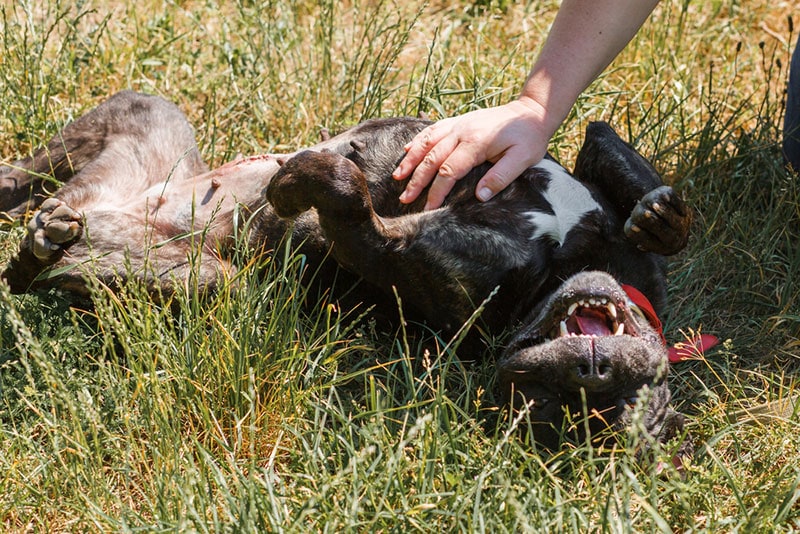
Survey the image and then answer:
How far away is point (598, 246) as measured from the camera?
3980 millimetres

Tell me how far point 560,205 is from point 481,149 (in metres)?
0.45

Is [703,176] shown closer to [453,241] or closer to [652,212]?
[652,212]

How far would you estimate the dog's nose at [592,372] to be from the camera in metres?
3.15

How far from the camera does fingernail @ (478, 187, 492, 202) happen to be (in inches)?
150

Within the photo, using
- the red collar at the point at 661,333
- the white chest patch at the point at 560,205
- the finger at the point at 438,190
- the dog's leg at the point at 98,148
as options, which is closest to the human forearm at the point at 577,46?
the white chest patch at the point at 560,205

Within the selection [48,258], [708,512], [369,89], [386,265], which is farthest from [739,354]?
[48,258]

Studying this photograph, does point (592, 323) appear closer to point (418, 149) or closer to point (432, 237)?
point (432, 237)

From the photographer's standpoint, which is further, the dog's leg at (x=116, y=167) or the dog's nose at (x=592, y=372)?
the dog's leg at (x=116, y=167)

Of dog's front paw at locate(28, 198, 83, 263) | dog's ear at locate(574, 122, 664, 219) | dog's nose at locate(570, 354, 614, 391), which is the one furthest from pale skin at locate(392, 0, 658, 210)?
dog's front paw at locate(28, 198, 83, 263)

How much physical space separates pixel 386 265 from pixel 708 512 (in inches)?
59.8

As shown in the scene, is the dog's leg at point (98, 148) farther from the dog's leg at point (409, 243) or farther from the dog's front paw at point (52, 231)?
the dog's leg at point (409, 243)

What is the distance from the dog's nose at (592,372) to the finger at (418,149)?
1.22m

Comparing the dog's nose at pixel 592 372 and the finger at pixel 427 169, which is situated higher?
the finger at pixel 427 169

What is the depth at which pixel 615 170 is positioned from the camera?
4.18 m
